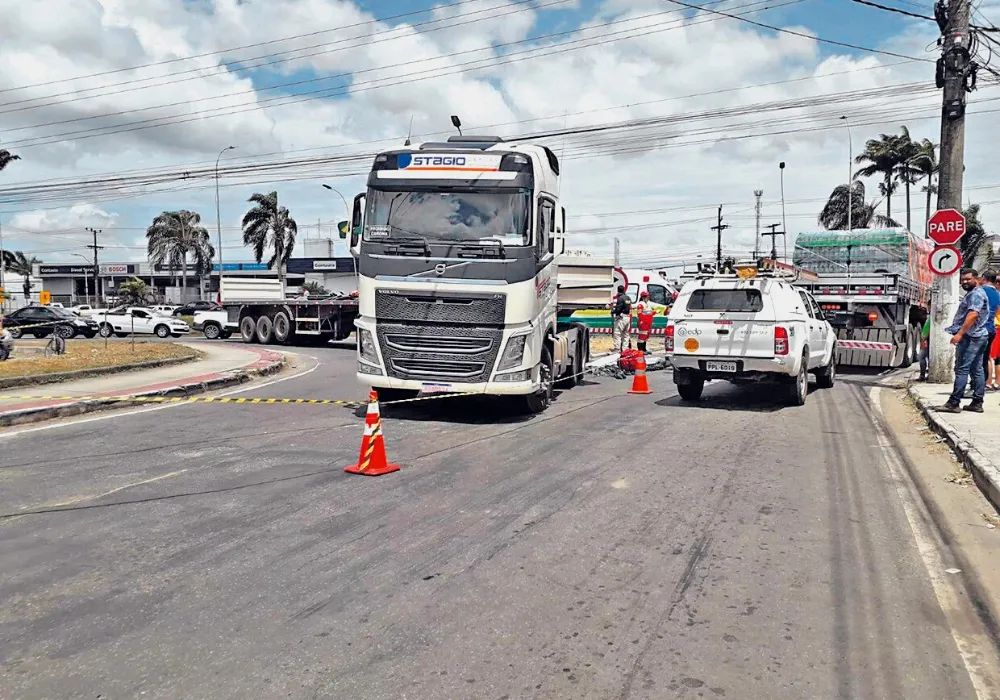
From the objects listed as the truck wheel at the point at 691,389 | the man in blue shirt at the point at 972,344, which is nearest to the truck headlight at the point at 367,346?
the truck wheel at the point at 691,389

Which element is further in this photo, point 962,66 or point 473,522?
point 962,66

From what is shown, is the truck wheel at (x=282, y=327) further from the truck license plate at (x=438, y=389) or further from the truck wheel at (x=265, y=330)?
the truck license plate at (x=438, y=389)

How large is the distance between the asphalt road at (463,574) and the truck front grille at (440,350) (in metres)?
1.61

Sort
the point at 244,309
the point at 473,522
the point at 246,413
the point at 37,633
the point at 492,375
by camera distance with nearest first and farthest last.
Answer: the point at 37,633 → the point at 473,522 → the point at 492,375 → the point at 246,413 → the point at 244,309

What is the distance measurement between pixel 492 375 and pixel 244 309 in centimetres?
2209

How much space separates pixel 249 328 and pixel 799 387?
22774mm

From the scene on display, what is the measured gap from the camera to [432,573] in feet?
15.7

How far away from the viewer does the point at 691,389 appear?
12.9 metres

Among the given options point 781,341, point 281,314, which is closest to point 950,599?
point 781,341

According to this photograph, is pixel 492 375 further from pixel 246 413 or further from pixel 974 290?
pixel 974 290

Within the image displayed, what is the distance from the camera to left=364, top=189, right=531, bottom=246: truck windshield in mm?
10391

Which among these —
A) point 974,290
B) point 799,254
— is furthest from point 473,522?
point 799,254

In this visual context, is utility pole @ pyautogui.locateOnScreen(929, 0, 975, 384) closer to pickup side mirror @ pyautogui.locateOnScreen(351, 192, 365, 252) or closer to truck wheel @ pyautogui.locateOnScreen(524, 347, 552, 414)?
truck wheel @ pyautogui.locateOnScreen(524, 347, 552, 414)

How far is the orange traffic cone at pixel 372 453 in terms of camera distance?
7391 mm
